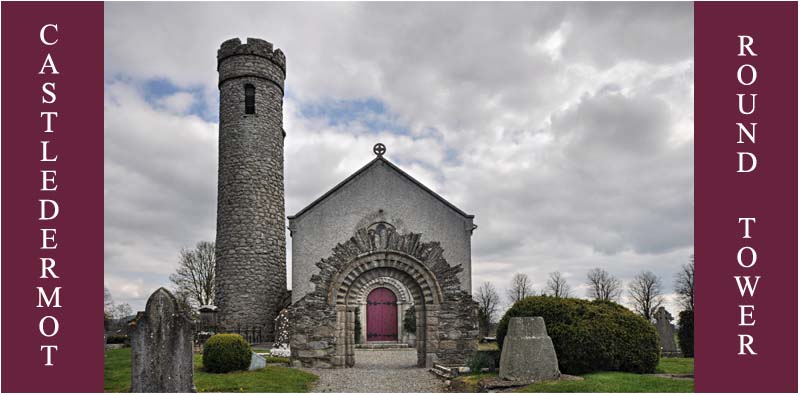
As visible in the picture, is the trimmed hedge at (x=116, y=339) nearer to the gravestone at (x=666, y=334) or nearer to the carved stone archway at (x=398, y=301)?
the carved stone archway at (x=398, y=301)

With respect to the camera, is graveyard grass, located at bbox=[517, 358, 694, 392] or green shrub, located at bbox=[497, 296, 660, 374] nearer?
graveyard grass, located at bbox=[517, 358, 694, 392]

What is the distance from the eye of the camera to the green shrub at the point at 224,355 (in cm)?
1524

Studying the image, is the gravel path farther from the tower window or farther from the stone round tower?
the tower window

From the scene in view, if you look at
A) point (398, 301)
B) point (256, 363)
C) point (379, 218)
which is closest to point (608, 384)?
point (379, 218)

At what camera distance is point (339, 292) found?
1697 centimetres

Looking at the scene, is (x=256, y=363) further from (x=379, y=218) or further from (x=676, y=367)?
(x=676, y=367)

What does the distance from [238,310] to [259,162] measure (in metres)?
6.48

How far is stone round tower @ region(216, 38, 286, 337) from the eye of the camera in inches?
1024

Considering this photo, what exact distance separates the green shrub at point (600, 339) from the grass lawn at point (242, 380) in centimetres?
592

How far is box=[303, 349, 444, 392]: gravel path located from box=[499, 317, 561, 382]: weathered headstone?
166 cm

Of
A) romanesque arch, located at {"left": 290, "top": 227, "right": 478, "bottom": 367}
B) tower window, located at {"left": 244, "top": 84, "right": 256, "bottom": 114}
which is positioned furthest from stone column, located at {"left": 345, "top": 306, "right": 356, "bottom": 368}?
tower window, located at {"left": 244, "top": 84, "right": 256, "bottom": 114}

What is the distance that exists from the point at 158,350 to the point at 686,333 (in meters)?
17.1

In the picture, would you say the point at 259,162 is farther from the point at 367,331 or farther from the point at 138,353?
the point at 138,353

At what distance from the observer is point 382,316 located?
90.0 ft
